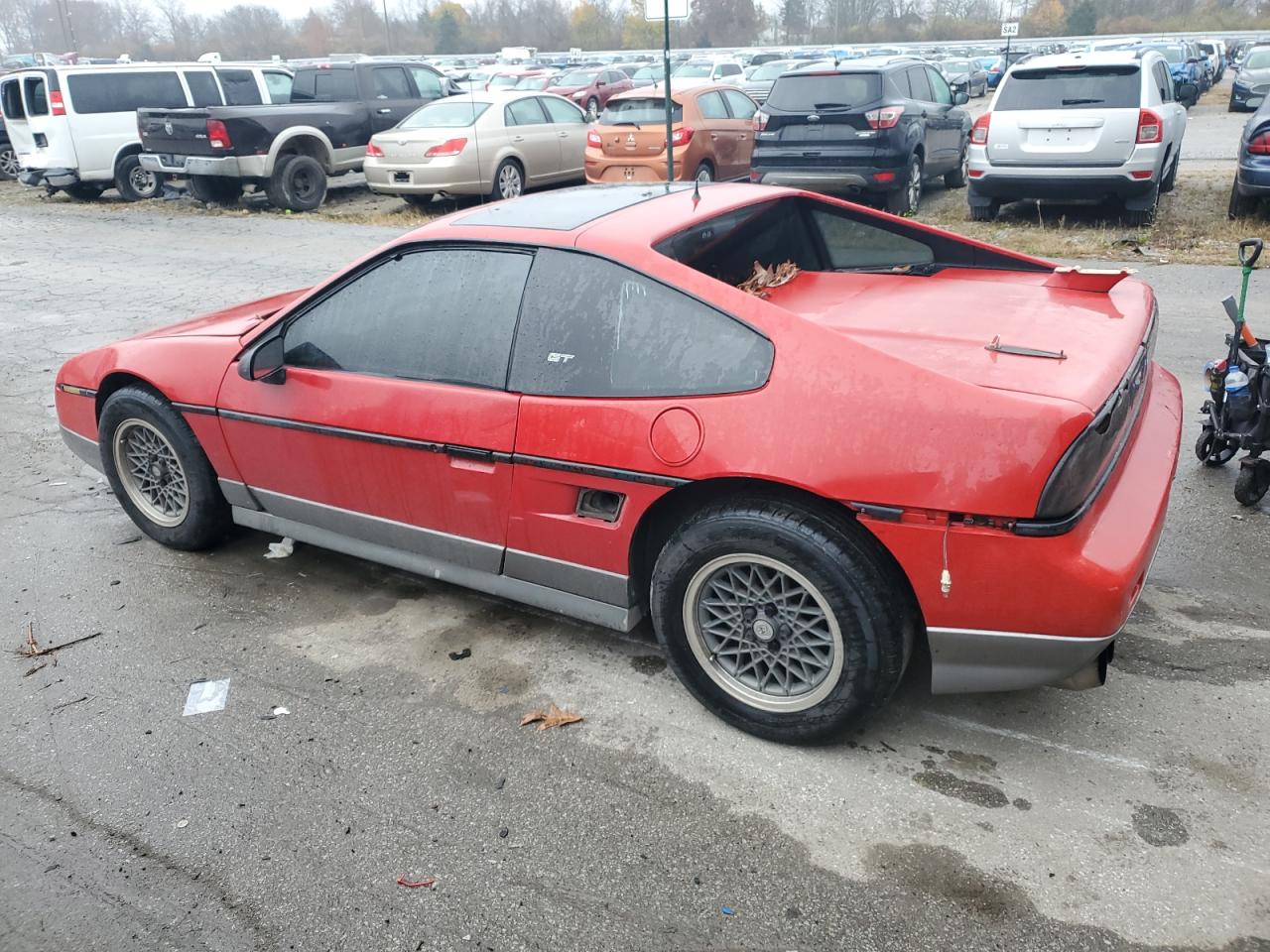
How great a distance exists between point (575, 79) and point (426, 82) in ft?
35.0

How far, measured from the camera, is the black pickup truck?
14.4 metres

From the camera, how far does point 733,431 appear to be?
2.77 meters

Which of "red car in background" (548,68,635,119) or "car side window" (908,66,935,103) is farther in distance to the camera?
"red car in background" (548,68,635,119)

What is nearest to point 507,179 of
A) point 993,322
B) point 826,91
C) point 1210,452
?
point 826,91

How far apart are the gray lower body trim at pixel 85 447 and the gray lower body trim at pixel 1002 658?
12.6 ft

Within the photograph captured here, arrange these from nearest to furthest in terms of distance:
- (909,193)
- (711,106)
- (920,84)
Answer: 1. (909,193)
2. (920,84)
3. (711,106)

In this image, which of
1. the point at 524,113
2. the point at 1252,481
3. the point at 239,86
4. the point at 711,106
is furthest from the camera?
the point at 239,86

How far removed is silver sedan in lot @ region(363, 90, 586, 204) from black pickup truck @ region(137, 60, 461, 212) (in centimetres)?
183

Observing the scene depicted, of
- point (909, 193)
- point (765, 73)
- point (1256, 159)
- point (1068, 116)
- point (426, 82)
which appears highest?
point (765, 73)

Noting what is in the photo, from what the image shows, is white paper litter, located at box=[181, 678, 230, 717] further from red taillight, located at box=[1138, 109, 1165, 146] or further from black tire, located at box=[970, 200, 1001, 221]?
black tire, located at box=[970, 200, 1001, 221]

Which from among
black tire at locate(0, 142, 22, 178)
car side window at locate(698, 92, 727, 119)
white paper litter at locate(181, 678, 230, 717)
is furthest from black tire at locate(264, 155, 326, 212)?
white paper litter at locate(181, 678, 230, 717)

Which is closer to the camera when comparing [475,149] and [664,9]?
[664,9]

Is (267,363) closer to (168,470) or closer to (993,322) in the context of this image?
(168,470)

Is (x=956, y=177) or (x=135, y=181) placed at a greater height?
(x=135, y=181)
